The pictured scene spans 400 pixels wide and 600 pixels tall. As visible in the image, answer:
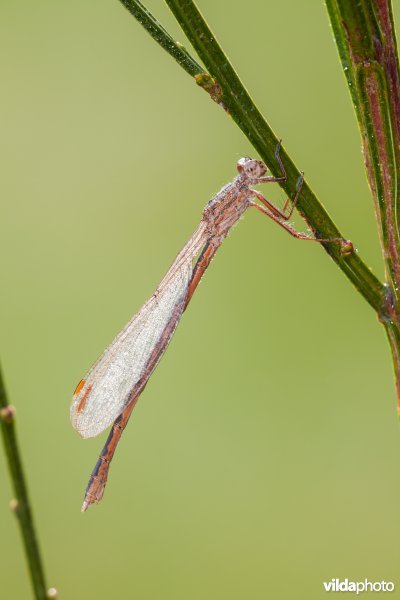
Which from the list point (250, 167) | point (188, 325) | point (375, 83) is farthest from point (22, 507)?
point (188, 325)

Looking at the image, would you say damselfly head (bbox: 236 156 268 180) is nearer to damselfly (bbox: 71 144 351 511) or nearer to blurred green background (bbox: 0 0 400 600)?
damselfly (bbox: 71 144 351 511)

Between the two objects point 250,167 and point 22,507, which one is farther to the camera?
point 250,167

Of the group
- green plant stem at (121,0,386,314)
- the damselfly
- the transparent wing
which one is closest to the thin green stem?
green plant stem at (121,0,386,314)

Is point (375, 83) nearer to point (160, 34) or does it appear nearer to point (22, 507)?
point (160, 34)

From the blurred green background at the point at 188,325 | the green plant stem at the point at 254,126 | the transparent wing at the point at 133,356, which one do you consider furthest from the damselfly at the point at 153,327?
the blurred green background at the point at 188,325

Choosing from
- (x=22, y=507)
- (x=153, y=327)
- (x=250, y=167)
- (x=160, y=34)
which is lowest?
(x=22, y=507)

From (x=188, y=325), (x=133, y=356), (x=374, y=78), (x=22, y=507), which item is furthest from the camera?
(x=188, y=325)

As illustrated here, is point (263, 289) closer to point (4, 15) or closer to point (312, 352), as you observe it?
point (312, 352)
